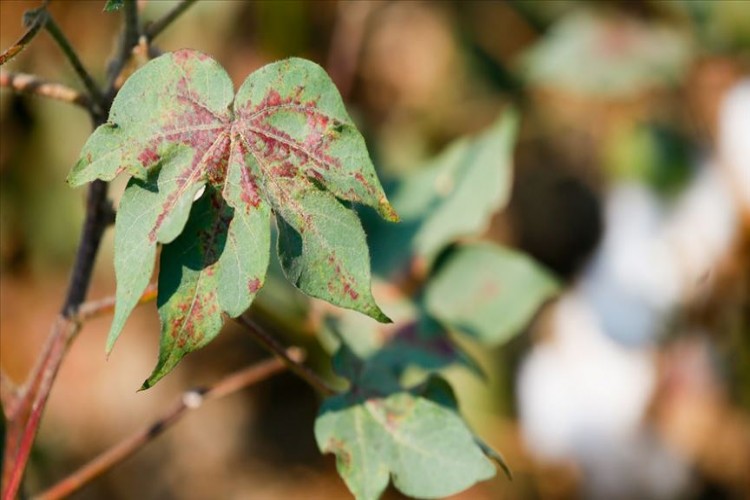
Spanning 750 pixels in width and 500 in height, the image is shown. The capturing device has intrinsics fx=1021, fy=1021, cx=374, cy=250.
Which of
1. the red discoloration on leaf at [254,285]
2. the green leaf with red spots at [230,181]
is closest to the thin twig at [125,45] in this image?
the green leaf with red spots at [230,181]

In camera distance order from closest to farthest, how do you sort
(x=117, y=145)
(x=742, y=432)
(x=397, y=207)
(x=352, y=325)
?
(x=117, y=145), (x=352, y=325), (x=397, y=207), (x=742, y=432)

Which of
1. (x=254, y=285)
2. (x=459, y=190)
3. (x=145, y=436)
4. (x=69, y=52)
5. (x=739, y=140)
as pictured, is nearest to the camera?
(x=254, y=285)

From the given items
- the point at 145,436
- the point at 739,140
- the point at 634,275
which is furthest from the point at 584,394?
the point at 145,436

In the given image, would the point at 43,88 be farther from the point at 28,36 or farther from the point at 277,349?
the point at 277,349

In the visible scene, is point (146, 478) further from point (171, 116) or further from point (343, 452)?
point (171, 116)

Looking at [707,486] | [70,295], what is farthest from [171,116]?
[707,486]

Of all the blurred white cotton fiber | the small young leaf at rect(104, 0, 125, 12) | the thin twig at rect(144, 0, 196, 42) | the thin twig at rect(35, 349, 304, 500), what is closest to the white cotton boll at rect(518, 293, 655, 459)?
the blurred white cotton fiber

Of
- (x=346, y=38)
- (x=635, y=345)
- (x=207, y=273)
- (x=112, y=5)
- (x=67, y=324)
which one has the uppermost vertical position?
(x=112, y=5)

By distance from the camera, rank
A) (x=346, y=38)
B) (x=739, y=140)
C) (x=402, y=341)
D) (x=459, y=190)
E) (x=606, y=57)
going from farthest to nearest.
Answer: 1. (x=346, y=38)
2. (x=739, y=140)
3. (x=606, y=57)
4. (x=459, y=190)
5. (x=402, y=341)
